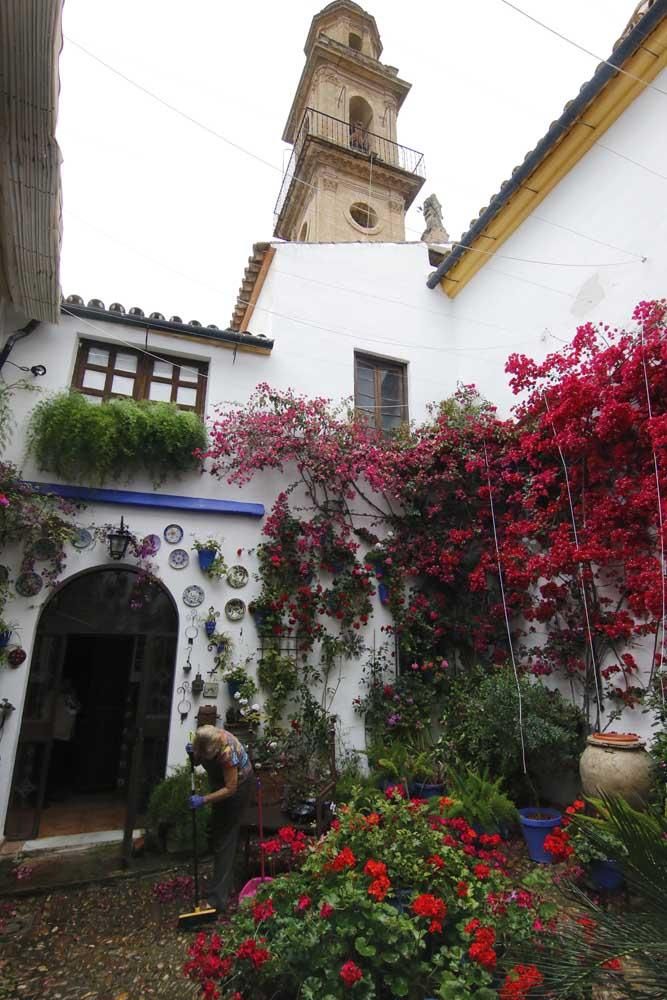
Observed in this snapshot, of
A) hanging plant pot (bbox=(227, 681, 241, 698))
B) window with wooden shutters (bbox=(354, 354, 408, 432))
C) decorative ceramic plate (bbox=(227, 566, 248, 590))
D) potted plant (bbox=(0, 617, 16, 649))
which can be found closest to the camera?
potted plant (bbox=(0, 617, 16, 649))

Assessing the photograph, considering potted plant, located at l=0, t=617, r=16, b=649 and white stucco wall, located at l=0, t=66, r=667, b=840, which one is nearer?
potted plant, located at l=0, t=617, r=16, b=649

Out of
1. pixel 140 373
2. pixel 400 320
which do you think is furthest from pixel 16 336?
pixel 400 320

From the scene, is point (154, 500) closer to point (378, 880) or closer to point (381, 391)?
point (381, 391)

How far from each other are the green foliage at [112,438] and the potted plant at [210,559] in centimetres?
97

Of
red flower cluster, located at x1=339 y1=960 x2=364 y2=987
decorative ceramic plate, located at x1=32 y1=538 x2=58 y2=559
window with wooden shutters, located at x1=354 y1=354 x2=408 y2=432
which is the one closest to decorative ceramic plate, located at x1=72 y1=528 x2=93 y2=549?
decorative ceramic plate, located at x1=32 y1=538 x2=58 y2=559

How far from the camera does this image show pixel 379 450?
22.2 ft

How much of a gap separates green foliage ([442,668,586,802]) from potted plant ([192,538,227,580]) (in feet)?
10.5

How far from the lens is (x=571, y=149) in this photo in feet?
20.8

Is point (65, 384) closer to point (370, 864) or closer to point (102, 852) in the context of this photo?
point (102, 852)

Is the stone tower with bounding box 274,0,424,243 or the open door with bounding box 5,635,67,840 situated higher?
the stone tower with bounding box 274,0,424,243

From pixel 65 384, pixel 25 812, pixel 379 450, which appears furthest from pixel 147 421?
pixel 25 812

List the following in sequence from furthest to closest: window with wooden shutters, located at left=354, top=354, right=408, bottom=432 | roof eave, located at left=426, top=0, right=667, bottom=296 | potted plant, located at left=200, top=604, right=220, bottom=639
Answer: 1. window with wooden shutters, located at left=354, top=354, right=408, bottom=432
2. potted plant, located at left=200, top=604, right=220, bottom=639
3. roof eave, located at left=426, top=0, right=667, bottom=296

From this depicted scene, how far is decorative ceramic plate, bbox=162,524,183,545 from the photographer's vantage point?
19.8 ft

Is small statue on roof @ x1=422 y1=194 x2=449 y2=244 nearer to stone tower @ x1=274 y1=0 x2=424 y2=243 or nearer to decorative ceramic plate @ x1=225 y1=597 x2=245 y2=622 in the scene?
stone tower @ x1=274 y1=0 x2=424 y2=243
